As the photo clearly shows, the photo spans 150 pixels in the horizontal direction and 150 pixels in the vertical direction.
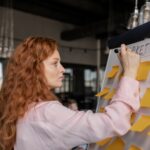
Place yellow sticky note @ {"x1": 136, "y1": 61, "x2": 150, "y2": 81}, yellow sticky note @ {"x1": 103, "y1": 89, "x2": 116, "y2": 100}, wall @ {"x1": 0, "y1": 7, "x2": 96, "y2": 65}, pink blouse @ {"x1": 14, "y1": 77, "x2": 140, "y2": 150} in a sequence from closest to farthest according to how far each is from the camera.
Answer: pink blouse @ {"x1": 14, "y1": 77, "x2": 140, "y2": 150} → yellow sticky note @ {"x1": 136, "y1": 61, "x2": 150, "y2": 81} → yellow sticky note @ {"x1": 103, "y1": 89, "x2": 116, "y2": 100} → wall @ {"x1": 0, "y1": 7, "x2": 96, "y2": 65}

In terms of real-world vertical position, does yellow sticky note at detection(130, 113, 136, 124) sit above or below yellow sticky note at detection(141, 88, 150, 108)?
below

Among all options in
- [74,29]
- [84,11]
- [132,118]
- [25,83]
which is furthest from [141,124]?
[74,29]

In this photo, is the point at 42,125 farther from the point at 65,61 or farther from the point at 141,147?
the point at 65,61

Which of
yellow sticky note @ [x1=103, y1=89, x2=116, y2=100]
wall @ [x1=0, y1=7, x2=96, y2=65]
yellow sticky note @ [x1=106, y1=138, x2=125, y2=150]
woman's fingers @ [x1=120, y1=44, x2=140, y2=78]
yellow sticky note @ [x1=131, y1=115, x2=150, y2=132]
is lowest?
yellow sticky note @ [x1=106, y1=138, x2=125, y2=150]

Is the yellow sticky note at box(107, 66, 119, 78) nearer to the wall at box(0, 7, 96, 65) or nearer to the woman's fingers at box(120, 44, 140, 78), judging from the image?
the woman's fingers at box(120, 44, 140, 78)

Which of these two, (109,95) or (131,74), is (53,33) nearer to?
(109,95)

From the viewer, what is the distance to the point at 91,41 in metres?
9.29

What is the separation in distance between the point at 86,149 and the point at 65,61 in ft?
23.3

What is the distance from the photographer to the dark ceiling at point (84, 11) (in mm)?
6762

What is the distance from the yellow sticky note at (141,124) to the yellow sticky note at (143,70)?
0.13 m

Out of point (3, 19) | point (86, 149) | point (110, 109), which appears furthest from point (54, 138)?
point (3, 19)

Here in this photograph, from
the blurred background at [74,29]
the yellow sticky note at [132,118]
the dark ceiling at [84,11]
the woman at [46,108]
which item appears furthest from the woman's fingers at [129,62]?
the dark ceiling at [84,11]

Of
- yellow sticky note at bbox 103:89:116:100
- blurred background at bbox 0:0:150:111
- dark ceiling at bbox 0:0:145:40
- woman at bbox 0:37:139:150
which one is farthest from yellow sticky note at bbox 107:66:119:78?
dark ceiling at bbox 0:0:145:40

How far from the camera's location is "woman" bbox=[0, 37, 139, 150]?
40.2 inches
